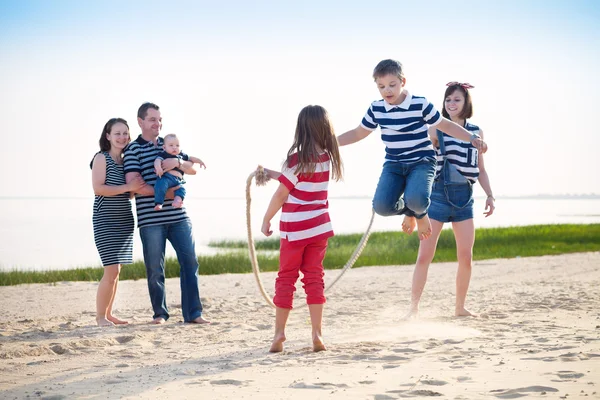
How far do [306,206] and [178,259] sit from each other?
2149mm

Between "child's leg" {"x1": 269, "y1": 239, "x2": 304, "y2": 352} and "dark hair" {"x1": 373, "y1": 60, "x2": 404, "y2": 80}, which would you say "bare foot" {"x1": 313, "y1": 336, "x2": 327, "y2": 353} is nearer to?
"child's leg" {"x1": 269, "y1": 239, "x2": 304, "y2": 352}

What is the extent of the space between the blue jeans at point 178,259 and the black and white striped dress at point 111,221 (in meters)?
0.21

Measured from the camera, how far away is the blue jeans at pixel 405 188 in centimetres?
558

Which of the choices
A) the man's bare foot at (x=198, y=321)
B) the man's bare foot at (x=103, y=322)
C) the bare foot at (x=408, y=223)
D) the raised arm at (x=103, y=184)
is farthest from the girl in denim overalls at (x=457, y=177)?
the man's bare foot at (x=103, y=322)

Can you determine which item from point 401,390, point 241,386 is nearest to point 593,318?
point 401,390

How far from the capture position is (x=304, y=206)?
5301 millimetres

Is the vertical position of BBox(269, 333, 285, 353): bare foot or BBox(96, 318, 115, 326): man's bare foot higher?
BBox(96, 318, 115, 326): man's bare foot

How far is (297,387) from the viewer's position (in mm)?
4254

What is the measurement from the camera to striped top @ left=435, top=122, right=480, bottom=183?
657 centimetres

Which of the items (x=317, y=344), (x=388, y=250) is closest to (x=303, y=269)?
(x=317, y=344)

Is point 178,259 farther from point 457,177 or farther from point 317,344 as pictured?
point 457,177

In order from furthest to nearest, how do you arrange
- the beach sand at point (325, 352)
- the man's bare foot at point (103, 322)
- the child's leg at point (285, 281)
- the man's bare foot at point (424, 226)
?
the man's bare foot at point (103, 322) → the man's bare foot at point (424, 226) → the child's leg at point (285, 281) → the beach sand at point (325, 352)

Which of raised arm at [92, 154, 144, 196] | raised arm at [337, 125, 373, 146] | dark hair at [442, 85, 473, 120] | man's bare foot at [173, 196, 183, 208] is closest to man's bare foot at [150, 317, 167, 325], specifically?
man's bare foot at [173, 196, 183, 208]

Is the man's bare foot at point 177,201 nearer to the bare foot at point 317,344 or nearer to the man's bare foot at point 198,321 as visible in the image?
the man's bare foot at point 198,321
